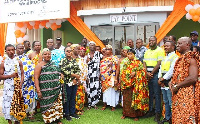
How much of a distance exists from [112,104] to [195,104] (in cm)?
327

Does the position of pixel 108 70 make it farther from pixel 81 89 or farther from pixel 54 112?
pixel 54 112

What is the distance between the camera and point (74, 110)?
534cm

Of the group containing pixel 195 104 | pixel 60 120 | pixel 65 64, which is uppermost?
pixel 65 64

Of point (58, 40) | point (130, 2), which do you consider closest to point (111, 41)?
point (130, 2)

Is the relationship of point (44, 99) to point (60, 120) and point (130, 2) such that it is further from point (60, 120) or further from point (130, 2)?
point (130, 2)

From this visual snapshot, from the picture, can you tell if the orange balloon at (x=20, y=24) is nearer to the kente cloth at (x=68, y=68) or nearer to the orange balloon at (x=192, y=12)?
the kente cloth at (x=68, y=68)

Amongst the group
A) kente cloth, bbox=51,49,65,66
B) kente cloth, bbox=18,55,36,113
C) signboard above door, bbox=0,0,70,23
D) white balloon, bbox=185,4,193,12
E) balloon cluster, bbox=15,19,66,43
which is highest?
signboard above door, bbox=0,0,70,23

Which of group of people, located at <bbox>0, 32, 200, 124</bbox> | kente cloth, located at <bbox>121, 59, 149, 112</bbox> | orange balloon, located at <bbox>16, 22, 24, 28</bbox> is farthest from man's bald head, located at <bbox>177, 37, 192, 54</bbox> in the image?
orange balloon, located at <bbox>16, 22, 24, 28</bbox>

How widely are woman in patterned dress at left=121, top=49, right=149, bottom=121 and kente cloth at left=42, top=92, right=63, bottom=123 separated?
149cm

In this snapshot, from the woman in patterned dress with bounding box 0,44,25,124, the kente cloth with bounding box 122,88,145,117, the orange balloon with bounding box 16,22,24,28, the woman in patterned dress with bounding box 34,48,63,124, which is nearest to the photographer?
the woman in patterned dress with bounding box 0,44,25,124

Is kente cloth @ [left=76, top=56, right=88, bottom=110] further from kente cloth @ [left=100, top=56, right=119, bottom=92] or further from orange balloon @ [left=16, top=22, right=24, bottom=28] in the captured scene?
orange balloon @ [left=16, top=22, right=24, bottom=28]

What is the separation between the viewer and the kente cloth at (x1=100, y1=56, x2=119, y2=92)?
583 centimetres

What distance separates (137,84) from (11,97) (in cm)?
262

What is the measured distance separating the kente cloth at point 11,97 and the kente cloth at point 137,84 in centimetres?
226
